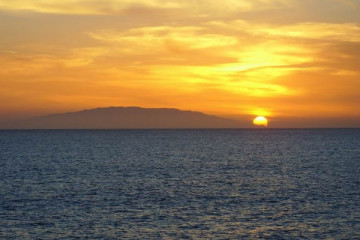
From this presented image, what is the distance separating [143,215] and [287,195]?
2279 cm

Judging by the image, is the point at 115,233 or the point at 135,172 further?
the point at 135,172

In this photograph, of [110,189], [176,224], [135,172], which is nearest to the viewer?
[176,224]

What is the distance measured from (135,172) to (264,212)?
48301 millimetres

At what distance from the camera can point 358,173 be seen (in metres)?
97.8

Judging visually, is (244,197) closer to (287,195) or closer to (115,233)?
(287,195)

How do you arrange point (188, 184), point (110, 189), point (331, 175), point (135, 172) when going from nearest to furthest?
point (110, 189) → point (188, 184) → point (331, 175) → point (135, 172)

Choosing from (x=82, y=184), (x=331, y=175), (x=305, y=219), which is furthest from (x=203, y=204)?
(x=331, y=175)

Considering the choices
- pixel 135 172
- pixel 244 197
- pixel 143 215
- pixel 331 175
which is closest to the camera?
pixel 143 215

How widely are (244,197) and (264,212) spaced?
1109 centimetres

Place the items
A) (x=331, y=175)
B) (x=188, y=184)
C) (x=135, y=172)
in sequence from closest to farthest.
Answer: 1. (x=188, y=184)
2. (x=331, y=175)
3. (x=135, y=172)

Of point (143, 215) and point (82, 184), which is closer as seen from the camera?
point (143, 215)

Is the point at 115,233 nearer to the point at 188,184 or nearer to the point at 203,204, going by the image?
the point at 203,204

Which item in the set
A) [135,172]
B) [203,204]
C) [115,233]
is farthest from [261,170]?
[115,233]

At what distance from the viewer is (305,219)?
52.0m
